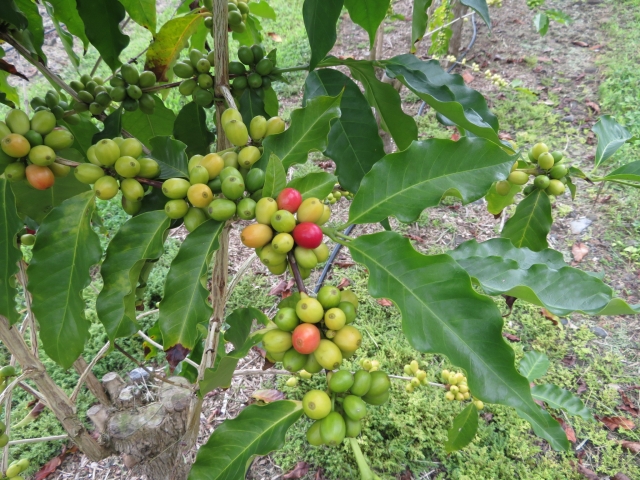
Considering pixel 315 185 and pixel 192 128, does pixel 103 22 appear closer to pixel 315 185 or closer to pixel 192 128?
pixel 192 128

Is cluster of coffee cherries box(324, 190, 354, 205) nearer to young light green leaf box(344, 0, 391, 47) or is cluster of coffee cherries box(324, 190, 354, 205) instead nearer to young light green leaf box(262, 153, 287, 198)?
young light green leaf box(344, 0, 391, 47)

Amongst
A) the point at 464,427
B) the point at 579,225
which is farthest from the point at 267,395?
the point at 579,225

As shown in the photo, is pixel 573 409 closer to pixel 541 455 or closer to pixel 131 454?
pixel 541 455

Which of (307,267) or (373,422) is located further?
(373,422)

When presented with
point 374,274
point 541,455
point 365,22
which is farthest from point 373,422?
point 365,22

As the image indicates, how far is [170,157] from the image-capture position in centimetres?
A: 96

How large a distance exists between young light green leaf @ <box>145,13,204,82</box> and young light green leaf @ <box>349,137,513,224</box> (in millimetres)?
792

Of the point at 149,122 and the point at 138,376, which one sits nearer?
the point at 149,122

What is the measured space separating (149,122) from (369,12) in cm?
81

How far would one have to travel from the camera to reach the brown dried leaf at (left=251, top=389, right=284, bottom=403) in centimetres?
240

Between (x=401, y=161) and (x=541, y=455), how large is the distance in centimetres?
219

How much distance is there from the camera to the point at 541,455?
228cm

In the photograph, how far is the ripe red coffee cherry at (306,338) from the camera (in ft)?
2.29

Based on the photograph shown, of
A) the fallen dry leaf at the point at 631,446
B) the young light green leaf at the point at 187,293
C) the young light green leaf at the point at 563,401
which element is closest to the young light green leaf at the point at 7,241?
the young light green leaf at the point at 187,293
